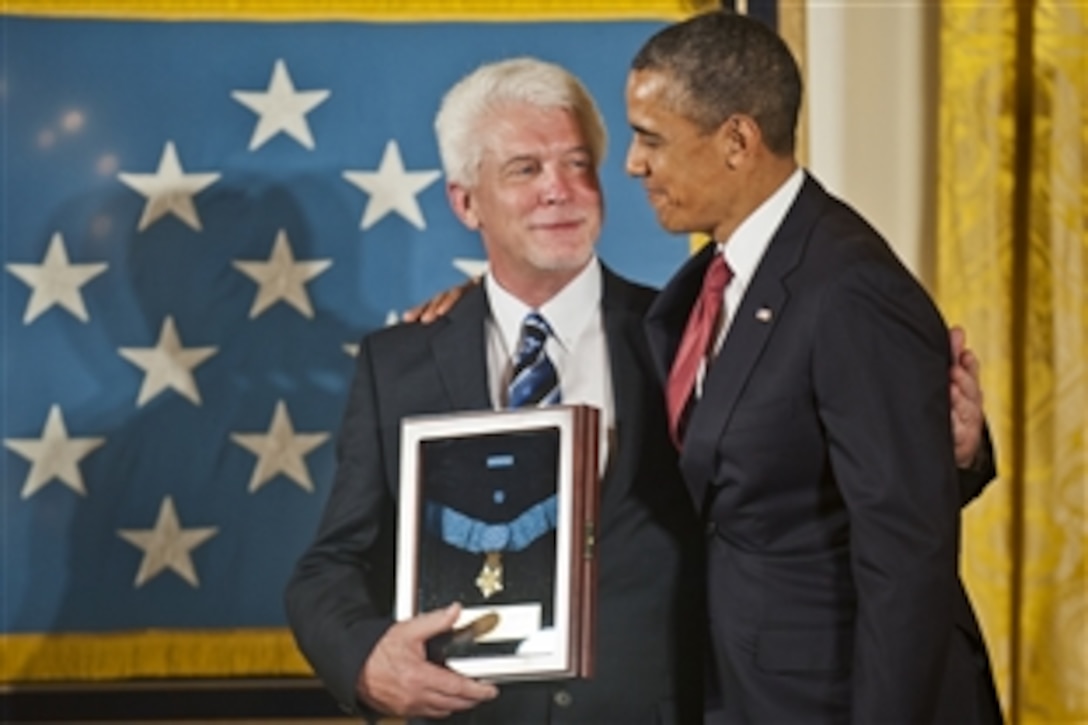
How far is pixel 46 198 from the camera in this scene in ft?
9.59

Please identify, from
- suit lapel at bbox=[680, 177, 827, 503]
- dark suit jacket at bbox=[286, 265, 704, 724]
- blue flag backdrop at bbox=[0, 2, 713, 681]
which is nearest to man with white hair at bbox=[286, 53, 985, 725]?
dark suit jacket at bbox=[286, 265, 704, 724]

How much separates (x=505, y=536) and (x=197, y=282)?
829 millimetres

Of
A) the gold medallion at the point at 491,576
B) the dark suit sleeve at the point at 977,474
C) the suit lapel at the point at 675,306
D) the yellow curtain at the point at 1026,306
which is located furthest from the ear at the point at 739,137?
the yellow curtain at the point at 1026,306

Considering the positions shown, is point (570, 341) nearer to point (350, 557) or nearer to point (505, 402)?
point (505, 402)

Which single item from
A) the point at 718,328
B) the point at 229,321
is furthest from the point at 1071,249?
the point at 229,321

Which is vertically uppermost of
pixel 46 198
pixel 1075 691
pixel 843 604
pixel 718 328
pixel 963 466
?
pixel 46 198

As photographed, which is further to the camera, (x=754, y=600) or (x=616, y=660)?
(x=616, y=660)

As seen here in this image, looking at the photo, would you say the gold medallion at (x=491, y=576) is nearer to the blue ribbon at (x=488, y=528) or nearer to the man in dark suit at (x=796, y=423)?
the blue ribbon at (x=488, y=528)

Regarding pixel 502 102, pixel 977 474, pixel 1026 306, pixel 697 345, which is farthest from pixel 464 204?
pixel 1026 306

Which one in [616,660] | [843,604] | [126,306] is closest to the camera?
[843,604]

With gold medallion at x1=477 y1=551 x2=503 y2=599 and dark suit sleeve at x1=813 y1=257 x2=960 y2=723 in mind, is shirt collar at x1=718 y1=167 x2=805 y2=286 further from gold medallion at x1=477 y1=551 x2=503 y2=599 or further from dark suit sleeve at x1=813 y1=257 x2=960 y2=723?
gold medallion at x1=477 y1=551 x2=503 y2=599

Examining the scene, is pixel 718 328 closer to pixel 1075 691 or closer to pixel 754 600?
pixel 754 600

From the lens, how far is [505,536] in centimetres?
236

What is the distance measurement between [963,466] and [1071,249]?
74 cm
